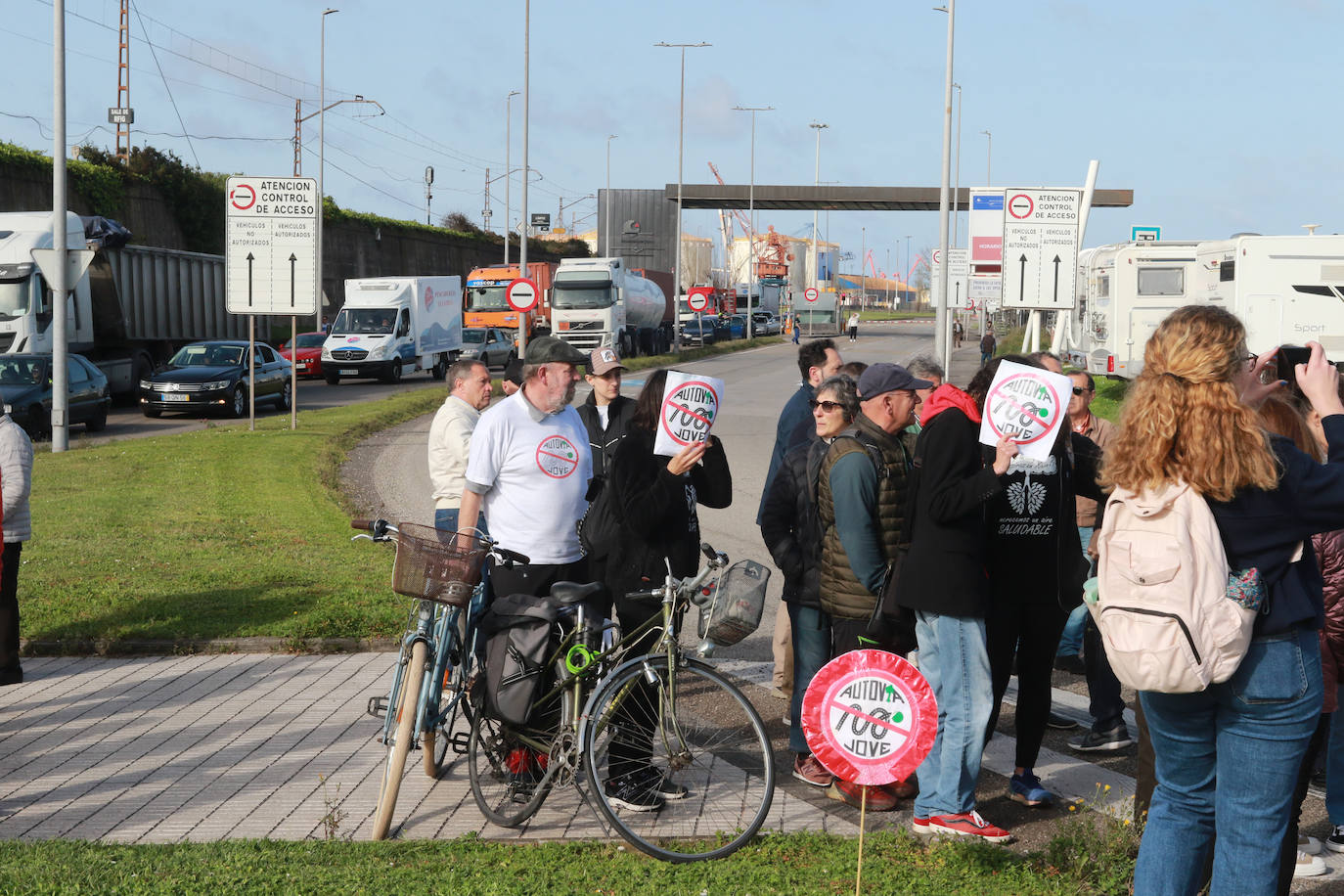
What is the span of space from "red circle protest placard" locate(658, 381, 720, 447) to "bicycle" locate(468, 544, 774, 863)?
0.67 meters

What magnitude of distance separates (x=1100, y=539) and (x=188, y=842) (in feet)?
11.4

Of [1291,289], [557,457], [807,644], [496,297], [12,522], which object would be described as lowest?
[807,644]

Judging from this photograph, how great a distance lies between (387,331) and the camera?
37.9m

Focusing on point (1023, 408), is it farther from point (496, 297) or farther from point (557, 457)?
point (496, 297)

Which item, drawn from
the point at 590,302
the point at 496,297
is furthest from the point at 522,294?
the point at 496,297

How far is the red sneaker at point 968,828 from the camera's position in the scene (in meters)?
5.11

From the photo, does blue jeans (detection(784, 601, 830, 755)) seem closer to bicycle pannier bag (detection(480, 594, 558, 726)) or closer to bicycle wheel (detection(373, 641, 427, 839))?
bicycle pannier bag (detection(480, 594, 558, 726))

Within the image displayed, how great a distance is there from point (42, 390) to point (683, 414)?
2037 cm

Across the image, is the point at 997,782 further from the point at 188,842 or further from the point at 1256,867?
the point at 188,842

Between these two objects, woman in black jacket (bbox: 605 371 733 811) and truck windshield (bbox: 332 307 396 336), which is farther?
truck windshield (bbox: 332 307 396 336)

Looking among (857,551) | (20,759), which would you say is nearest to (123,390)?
(20,759)

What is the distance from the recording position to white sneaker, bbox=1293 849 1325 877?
4.91 m

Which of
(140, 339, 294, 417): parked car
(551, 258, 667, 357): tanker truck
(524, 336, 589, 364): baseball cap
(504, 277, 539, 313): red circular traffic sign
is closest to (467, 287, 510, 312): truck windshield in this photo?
(551, 258, 667, 357): tanker truck

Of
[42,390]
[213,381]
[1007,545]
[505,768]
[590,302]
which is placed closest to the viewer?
[1007,545]
